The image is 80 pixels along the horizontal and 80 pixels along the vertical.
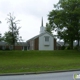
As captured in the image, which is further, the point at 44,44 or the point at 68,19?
the point at 44,44

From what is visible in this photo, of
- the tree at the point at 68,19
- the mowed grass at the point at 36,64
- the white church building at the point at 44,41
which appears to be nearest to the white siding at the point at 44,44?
the white church building at the point at 44,41

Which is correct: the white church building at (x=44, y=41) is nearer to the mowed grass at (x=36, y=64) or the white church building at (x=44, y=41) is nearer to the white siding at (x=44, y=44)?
the white siding at (x=44, y=44)

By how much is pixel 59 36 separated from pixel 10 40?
11952 millimetres

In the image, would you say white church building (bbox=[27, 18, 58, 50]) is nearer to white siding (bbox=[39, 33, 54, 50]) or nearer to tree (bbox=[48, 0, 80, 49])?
white siding (bbox=[39, 33, 54, 50])

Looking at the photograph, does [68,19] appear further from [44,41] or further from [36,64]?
[36,64]

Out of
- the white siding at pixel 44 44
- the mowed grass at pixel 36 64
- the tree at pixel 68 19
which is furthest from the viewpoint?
the white siding at pixel 44 44

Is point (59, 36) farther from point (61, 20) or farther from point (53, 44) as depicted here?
point (53, 44)

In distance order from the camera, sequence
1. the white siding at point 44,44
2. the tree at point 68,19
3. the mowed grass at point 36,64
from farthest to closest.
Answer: the white siding at point 44,44, the tree at point 68,19, the mowed grass at point 36,64

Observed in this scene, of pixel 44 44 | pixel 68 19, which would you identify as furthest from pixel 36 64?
pixel 44 44

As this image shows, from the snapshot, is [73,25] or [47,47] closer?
[73,25]

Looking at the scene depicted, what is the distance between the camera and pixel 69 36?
4722 centimetres

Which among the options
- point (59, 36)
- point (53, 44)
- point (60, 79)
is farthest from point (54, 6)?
point (60, 79)

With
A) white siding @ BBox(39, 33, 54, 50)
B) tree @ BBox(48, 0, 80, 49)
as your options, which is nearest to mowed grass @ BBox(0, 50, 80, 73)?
tree @ BBox(48, 0, 80, 49)

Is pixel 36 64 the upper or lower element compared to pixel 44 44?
lower
